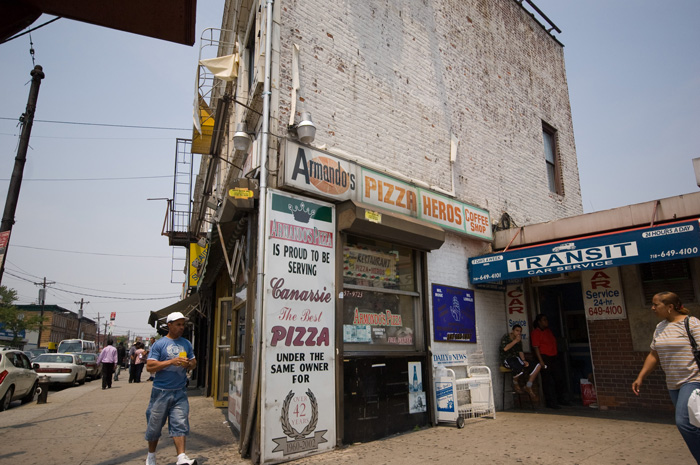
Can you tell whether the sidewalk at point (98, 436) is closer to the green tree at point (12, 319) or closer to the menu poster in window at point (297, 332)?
the menu poster in window at point (297, 332)

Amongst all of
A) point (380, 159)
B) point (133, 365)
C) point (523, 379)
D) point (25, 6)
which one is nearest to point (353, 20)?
point (380, 159)

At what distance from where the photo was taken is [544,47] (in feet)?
47.6

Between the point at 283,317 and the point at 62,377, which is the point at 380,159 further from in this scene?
the point at 62,377

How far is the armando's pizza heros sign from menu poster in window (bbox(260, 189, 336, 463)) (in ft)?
1.11

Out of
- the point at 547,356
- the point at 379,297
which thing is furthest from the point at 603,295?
the point at 379,297

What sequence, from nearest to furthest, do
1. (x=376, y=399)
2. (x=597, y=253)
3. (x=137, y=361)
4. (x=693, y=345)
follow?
(x=693, y=345)
(x=376, y=399)
(x=597, y=253)
(x=137, y=361)

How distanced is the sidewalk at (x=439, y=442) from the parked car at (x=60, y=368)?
9.57 meters

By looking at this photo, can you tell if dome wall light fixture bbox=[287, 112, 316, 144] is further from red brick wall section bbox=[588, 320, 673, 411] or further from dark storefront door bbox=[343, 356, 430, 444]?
red brick wall section bbox=[588, 320, 673, 411]

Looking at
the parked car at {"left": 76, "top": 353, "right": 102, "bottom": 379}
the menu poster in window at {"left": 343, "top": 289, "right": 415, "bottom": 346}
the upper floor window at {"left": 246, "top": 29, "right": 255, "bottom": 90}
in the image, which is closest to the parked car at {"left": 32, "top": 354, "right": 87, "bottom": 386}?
the parked car at {"left": 76, "top": 353, "right": 102, "bottom": 379}

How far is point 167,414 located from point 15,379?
32.5 feet

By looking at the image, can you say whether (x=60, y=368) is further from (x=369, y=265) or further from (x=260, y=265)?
(x=260, y=265)

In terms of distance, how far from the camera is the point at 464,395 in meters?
8.52

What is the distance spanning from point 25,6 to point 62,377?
735 inches

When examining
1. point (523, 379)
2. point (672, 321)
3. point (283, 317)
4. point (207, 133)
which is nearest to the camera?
point (672, 321)
